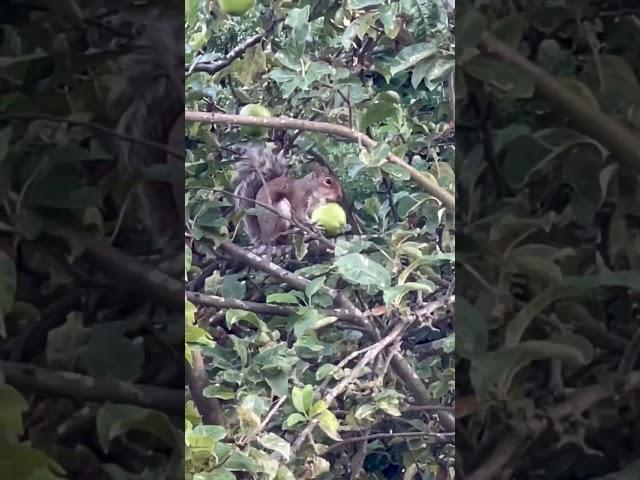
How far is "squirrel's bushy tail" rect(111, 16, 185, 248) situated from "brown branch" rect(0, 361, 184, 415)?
7.0 inches

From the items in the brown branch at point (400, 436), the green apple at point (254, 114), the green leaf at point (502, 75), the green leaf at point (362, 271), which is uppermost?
the green leaf at point (502, 75)

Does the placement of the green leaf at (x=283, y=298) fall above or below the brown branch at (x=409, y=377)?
above

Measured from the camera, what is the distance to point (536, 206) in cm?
97

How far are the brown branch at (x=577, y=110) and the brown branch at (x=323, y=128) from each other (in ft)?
1.06

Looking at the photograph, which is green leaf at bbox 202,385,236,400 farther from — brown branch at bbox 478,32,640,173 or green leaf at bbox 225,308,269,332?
brown branch at bbox 478,32,640,173

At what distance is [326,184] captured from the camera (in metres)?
1.26

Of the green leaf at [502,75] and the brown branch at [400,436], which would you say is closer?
the green leaf at [502,75]

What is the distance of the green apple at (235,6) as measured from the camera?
3.89 feet

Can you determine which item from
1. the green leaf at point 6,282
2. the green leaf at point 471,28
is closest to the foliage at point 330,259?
the green leaf at point 471,28

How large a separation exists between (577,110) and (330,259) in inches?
18.4

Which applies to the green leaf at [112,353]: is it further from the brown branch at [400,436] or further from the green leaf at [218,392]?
the brown branch at [400,436]

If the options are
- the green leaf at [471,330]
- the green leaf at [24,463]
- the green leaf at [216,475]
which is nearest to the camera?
the green leaf at [24,463]

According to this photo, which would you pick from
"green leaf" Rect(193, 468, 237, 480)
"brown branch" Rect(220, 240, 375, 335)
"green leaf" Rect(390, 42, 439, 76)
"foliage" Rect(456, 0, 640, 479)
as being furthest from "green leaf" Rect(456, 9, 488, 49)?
"green leaf" Rect(193, 468, 237, 480)

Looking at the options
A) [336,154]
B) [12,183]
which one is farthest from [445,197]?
[12,183]
